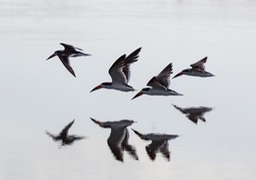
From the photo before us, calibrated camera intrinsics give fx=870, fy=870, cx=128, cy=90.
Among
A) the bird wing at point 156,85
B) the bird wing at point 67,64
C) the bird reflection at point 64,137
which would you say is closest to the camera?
the bird reflection at point 64,137

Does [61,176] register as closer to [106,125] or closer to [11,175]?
[11,175]

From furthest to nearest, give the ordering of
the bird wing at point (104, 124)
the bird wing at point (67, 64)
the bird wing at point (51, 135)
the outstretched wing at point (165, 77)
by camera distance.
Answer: the bird wing at point (67, 64), the outstretched wing at point (165, 77), the bird wing at point (104, 124), the bird wing at point (51, 135)

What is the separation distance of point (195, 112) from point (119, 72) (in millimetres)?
1293

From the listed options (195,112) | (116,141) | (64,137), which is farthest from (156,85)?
(64,137)

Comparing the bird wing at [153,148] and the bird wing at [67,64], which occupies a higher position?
the bird wing at [153,148]

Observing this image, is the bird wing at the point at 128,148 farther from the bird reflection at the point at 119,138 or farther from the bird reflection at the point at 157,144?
the bird reflection at the point at 157,144

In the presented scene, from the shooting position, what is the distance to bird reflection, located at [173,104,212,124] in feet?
40.5

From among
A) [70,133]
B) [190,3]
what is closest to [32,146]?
[70,133]

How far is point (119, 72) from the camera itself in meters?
13.0

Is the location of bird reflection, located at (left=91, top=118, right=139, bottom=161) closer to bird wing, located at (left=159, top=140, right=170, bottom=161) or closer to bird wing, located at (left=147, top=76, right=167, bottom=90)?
bird wing, located at (left=159, top=140, right=170, bottom=161)

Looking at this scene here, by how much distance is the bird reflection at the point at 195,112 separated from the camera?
12337mm

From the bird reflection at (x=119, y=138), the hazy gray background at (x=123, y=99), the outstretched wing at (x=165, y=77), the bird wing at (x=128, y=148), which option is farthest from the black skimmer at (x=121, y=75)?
the bird wing at (x=128, y=148)

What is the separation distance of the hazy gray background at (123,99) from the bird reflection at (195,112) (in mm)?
105

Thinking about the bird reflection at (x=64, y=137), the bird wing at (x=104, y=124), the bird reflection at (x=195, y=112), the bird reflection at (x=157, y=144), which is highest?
the bird reflection at (x=64, y=137)
